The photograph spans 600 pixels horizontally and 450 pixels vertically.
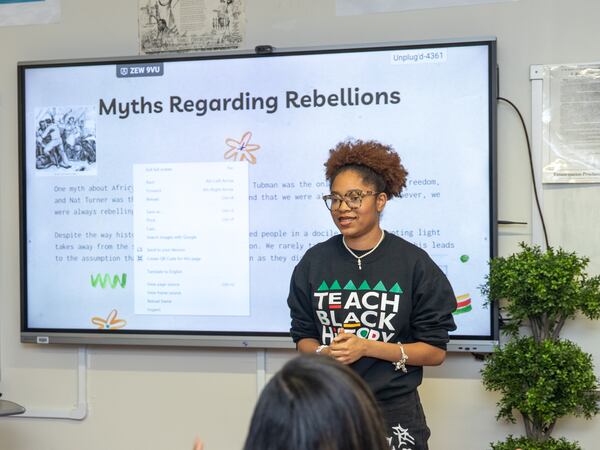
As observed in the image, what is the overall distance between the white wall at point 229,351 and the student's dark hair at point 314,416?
2271 millimetres

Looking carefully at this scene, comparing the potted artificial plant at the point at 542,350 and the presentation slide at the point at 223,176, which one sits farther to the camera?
the presentation slide at the point at 223,176

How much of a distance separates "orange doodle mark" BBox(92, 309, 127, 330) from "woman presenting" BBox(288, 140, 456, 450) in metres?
1.41

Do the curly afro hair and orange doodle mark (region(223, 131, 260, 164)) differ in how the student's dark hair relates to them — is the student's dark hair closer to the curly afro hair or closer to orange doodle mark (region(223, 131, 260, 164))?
the curly afro hair

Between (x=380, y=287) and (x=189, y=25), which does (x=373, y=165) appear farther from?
(x=189, y=25)

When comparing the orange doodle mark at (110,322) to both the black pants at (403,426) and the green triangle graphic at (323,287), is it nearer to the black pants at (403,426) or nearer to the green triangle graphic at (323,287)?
the green triangle graphic at (323,287)

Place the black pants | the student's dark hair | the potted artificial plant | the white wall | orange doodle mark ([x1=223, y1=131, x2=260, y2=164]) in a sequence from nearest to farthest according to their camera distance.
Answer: the student's dark hair, the black pants, the potted artificial plant, the white wall, orange doodle mark ([x1=223, y1=131, x2=260, y2=164])

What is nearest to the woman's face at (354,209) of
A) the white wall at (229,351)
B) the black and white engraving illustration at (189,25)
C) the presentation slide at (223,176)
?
the presentation slide at (223,176)

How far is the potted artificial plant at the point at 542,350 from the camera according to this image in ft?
8.79

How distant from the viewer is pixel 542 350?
2.72 meters

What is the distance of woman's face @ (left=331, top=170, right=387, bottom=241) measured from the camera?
2191 mm

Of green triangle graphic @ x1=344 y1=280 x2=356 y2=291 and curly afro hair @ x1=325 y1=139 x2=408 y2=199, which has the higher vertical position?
curly afro hair @ x1=325 y1=139 x2=408 y2=199

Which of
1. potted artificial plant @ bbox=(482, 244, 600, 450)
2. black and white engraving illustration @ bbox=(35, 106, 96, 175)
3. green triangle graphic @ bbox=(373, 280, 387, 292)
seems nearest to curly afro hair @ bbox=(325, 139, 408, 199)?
green triangle graphic @ bbox=(373, 280, 387, 292)

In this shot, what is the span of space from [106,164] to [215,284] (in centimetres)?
75

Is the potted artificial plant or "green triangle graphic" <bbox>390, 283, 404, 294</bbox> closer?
"green triangle graphic" <bbox>390, 283, 404, 294</bbox>
